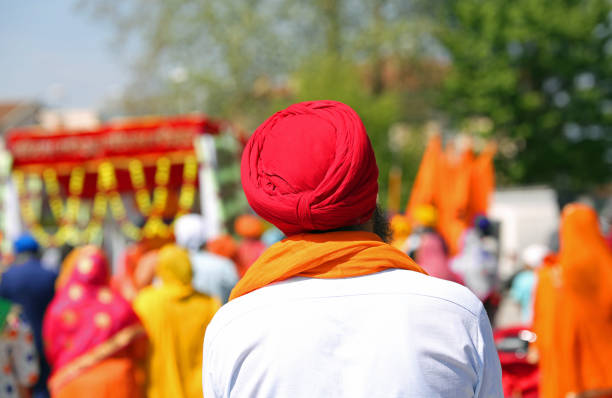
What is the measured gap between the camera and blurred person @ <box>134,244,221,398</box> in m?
3.83

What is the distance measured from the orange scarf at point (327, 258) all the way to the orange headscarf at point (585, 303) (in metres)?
2.85

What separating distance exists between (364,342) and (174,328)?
8.98 ft

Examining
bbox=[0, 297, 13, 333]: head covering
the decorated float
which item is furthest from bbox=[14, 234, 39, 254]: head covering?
the decorated float

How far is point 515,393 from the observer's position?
4344 millimetres

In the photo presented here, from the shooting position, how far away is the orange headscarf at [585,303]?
3.91 meters

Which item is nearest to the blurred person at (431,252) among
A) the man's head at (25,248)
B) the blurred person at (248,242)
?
the blurred person at (248,242)

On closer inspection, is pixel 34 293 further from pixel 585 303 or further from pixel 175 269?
pixel 585 303

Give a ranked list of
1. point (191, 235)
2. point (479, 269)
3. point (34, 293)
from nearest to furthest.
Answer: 1. point (34, 293)
2. point (191, 235)
3. point (479, 269)

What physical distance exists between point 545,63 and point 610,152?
440 cm

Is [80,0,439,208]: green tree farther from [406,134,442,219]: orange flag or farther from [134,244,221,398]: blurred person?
[134,244,221,398]: blurred person

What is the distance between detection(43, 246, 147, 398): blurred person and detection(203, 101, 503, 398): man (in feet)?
7.87

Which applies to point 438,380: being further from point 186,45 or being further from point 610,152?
point 610,152

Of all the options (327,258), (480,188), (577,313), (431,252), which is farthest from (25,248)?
(480,188)

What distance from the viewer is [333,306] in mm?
Result: 1301
